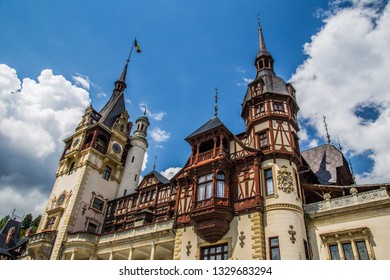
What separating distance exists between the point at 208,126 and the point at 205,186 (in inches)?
260

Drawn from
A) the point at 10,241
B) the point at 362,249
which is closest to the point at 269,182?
the point at 362,249

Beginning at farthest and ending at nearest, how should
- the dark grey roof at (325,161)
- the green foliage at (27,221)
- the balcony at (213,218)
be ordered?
the green foliage at (27,221) → the dark grey roof at (325,161) → the balcony at (213,218)

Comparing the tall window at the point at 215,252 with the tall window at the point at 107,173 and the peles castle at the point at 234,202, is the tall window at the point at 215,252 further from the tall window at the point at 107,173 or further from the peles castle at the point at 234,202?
the tall window at the point at 107,173

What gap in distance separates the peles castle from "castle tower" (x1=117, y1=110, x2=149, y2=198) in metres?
0.34

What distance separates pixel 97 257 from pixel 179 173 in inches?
518

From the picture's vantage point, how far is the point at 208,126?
28.2 meters

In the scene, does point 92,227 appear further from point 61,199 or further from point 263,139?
point 263,139

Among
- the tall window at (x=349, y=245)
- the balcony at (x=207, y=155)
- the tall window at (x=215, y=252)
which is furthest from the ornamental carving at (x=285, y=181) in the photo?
the tall window at (x=215, y=252)

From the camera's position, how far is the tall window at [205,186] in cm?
2343

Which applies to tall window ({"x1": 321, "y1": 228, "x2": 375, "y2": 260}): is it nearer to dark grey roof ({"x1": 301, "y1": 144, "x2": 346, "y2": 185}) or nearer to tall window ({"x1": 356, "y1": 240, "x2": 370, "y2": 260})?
tall window ({"x1": 356, "y1": 240, "x2": 370, "y2": 260})

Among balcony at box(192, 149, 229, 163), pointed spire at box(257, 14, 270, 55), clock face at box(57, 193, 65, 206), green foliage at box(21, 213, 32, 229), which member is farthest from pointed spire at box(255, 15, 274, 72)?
green foliage at box(21, 213, 32, 229)

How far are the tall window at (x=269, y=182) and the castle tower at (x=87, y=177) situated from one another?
20755 mm
